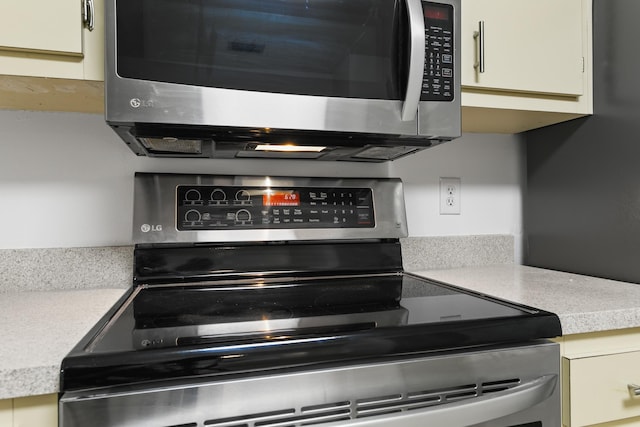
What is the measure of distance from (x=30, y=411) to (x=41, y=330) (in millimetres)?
159

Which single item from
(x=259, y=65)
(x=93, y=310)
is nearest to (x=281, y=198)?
(x=259, y=65)

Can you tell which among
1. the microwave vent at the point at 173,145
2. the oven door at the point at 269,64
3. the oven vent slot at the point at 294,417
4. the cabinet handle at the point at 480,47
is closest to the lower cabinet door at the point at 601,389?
the oven vent slot at the point at 294,417

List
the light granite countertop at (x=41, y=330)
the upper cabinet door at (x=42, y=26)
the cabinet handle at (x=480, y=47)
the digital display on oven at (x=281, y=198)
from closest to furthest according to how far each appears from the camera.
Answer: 1. the light granite countertop at (x=41, y=330)
2. the upper cabinet door at (x=42, y=26)
3. the cabinet handle at (x=480, y=47)
4. the digital display on oven at (x=281, y=198)

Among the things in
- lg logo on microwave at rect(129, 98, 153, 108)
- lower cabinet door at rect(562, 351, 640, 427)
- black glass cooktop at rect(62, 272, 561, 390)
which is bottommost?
lower cabinet door at rect(562, 351, 640, 427)

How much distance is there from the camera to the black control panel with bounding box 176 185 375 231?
1.07m

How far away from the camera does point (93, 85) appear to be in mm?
834

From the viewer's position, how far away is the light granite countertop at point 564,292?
2.57 feet

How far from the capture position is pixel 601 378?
790mm

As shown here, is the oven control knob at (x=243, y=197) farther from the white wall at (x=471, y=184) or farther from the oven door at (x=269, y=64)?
the white wall at (x=471, y=184)

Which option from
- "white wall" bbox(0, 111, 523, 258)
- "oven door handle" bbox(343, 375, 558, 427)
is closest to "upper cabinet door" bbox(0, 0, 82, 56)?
"white wall" bbox(0, 111, 523, 258)

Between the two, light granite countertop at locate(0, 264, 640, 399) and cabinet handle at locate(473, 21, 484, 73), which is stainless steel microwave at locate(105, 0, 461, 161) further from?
light granite countertop at locate(0, 264, 640, 399)

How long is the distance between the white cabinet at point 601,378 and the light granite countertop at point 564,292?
33 millimetres

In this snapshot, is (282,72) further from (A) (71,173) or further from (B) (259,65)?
(A) (71,173)

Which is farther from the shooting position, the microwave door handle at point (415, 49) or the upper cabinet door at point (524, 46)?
the upper cabinet door at point (524, 46)
